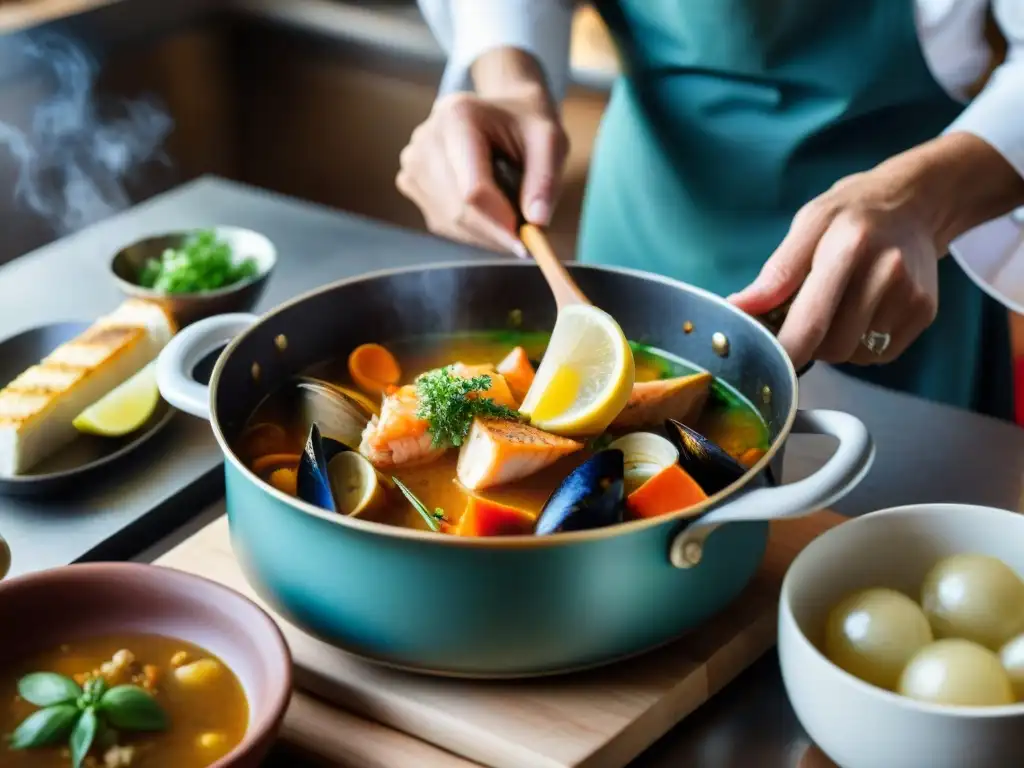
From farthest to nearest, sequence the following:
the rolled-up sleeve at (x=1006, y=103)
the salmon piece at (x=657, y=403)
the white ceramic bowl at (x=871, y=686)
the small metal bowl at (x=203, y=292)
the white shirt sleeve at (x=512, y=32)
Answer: the white shirt sleeve at (x=512, y=32)
the small metal bowl at (x=203, y=292)
the rolled-up sleeve at (x=1006, y=103)
the salmon piece at (x=657, y=403)
the white ceramic bowl at (x=871, y=686)

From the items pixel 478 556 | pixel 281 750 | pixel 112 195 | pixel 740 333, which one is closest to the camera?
pixel 478 556

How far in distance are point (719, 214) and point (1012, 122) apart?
49 cm

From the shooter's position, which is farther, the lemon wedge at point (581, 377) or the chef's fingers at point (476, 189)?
the chef's fingers at point (476, 189)

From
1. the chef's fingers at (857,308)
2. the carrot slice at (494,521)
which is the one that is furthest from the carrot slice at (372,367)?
the chef's fingers at (857,308)

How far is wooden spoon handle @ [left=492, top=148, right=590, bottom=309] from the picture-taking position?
1.26 metres

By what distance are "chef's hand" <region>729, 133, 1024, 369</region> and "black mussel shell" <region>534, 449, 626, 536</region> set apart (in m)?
0.33

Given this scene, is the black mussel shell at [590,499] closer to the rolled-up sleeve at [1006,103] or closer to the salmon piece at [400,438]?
the salmon piece at [400,438]

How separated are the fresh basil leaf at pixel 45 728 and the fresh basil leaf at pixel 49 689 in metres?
0.01

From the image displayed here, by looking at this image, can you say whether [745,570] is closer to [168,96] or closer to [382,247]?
[382,247]

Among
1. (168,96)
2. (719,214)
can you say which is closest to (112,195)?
(168,96)

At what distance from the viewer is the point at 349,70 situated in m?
3.75

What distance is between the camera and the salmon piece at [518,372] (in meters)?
1.25

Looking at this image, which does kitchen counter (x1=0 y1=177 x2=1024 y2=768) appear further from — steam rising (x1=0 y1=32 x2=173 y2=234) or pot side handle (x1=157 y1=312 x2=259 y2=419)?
steam rising (x1=0 y1=32 x2=173 y2=234)

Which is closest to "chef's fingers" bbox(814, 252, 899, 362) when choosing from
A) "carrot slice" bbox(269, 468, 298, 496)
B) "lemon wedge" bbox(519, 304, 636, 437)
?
"lemon wedge" bbox(519, 304, 636, 437)
